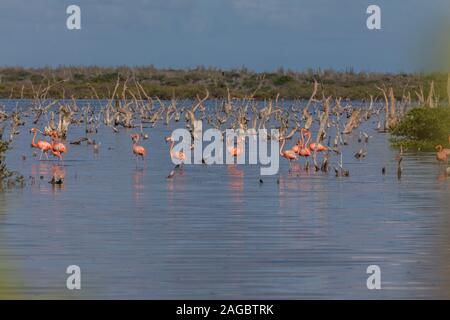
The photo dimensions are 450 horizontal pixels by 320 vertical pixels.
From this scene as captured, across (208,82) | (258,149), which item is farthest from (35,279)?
(208,82)

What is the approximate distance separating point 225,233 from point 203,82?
11970 cm

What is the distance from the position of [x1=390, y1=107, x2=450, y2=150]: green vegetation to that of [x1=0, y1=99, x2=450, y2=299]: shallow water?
11.0 meters

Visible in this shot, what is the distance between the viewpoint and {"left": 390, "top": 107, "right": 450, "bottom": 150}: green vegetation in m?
44.3

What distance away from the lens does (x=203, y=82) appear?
13975 centimetres

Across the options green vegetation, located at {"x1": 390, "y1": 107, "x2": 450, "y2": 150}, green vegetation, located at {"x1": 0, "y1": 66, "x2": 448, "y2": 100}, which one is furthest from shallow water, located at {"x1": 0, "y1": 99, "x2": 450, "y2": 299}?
green vegetation, located at {"x1": 0, "y1": 66, "x2": 448, "y2": 100}

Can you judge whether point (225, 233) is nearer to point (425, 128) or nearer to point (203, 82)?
point (425, 128)

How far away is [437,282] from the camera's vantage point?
623 inches

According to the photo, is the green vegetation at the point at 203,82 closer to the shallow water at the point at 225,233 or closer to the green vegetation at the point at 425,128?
the green vegetation at the point at 425,128

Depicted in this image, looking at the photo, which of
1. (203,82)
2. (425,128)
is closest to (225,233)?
(425,128)

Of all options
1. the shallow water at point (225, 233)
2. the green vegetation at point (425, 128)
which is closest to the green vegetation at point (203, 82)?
the green vegetation at point (425, 128)

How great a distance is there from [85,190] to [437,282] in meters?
12.8

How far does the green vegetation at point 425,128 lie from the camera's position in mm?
44312

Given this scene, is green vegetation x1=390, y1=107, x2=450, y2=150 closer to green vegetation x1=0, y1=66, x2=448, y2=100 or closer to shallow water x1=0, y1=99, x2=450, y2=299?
shallow water x1=0, y1=99, x2=450, y2=299

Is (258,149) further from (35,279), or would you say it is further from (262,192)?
(35,279)
